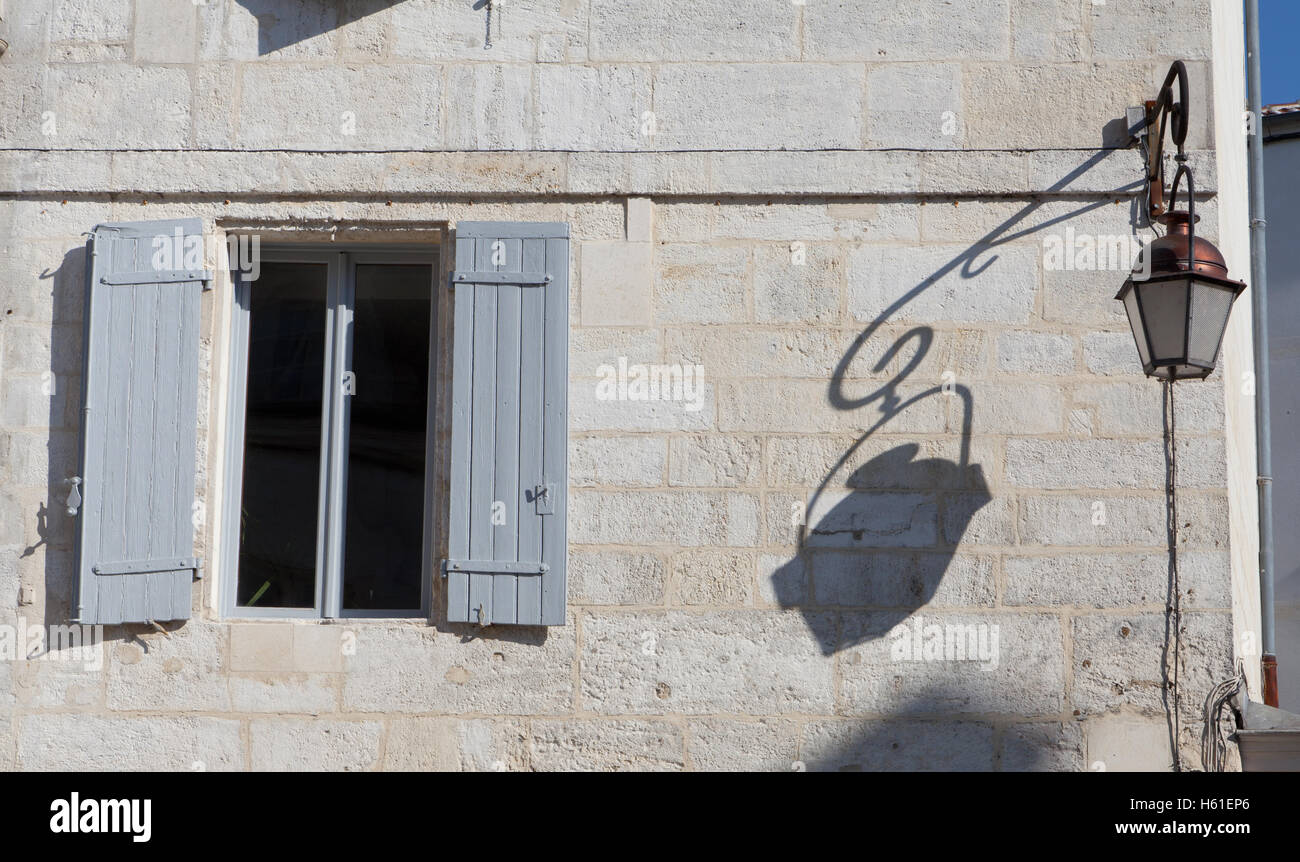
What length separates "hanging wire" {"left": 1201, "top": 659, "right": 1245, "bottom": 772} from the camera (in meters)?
3.56

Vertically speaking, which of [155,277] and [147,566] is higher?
[155,277]

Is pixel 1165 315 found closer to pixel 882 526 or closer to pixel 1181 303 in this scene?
pixel 1181 303

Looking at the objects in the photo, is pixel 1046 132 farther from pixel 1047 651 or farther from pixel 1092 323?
pixel 1047 651

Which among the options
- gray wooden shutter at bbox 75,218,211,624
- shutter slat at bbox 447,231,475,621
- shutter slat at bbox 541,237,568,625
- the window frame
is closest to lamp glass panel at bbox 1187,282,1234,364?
shutter slat at bbox 541,237,568,625

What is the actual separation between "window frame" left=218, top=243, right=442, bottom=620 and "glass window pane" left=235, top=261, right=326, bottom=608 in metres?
0.03

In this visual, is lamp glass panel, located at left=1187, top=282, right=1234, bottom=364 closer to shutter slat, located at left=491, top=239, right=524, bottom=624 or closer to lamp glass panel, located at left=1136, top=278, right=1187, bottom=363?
lamp glass panel, located at left=1136, top=278, right=1187, bottom=363

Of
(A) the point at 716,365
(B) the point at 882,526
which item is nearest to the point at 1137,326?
(B) the point at 882,526

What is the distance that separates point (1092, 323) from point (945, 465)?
A: 690mm

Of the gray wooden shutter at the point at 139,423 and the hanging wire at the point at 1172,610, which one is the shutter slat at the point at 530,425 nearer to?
the gray wooden shutter at the point at 139,423

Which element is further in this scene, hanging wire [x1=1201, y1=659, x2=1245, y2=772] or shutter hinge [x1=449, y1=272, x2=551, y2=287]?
shutter hinge [x1=449, y1=272, x2=551, y2=287]

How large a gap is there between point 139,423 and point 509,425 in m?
1.23

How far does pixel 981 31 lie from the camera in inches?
152

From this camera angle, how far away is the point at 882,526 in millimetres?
3695

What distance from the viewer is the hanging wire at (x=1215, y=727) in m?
3.56
